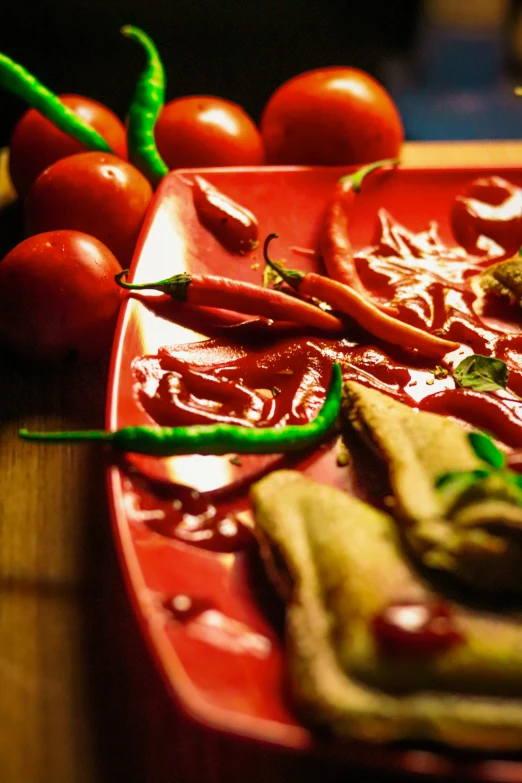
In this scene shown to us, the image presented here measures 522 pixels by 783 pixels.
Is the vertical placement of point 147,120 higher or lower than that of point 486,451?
higher

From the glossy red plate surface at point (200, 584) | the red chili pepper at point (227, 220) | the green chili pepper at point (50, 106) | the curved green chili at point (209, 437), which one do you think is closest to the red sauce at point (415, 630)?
the glossy red plate surface at point (200, 584)

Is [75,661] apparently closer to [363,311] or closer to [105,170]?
[363,311]

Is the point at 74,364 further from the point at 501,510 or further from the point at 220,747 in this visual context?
the point at 501,510

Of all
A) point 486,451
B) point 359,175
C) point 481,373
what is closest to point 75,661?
point 486,451

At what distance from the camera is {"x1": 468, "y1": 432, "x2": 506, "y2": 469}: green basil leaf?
1.43 meters

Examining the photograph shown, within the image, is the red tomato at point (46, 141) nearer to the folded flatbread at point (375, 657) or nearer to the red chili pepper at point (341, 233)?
the red chili pepper at point (341, 233)

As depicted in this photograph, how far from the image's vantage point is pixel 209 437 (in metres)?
1.55

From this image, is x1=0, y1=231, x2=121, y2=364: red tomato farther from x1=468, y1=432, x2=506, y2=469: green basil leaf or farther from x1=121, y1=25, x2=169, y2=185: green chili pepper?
x1=468, y1=432, x2=506, y2=469: green basil leaf

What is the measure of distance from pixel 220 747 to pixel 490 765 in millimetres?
447

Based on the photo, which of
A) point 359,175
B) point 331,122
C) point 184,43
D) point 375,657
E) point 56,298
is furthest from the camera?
point 184,43

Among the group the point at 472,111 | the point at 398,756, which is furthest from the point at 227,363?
the point at 472,111

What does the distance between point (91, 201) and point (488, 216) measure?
4.04ft

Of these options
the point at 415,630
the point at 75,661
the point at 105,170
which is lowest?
the point at 75,661

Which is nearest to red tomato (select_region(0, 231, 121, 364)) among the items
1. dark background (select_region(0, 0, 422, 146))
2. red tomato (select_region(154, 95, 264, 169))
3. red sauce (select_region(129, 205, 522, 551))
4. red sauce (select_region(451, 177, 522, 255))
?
red sauce (select_region(129, 205, 522, 551))
